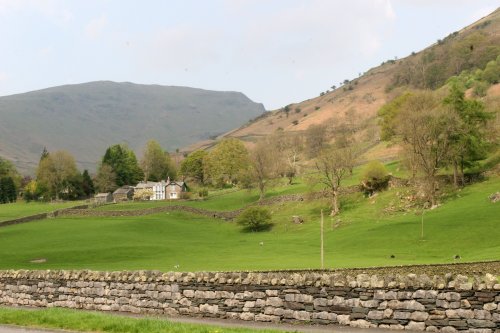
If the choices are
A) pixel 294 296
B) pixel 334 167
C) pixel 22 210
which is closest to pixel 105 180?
pixel 22 210

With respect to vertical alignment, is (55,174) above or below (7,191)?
above

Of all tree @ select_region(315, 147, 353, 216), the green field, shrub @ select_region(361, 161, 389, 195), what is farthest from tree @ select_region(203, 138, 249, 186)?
shrub @ select_region(361, 161, 389, 195)

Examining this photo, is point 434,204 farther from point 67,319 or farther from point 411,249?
point 67,319

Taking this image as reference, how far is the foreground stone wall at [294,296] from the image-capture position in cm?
1470

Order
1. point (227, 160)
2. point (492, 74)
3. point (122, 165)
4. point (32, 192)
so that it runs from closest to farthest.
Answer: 1. point (227, 160)
2. point (492, 74)
3. point (32, 192)
4. point (122, 165)

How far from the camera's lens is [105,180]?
166m

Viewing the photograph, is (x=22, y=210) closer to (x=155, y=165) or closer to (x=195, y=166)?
(x=195, y=166)

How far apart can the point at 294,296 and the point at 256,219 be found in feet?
226

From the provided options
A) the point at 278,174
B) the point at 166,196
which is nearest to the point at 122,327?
the point at 278,174

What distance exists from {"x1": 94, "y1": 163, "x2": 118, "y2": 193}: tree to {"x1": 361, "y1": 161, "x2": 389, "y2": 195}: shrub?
98207 mm

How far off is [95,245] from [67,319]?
165ft

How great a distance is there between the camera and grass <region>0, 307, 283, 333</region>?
15.7m

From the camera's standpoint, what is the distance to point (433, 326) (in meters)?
15.0

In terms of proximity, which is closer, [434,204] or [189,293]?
[189,293]
